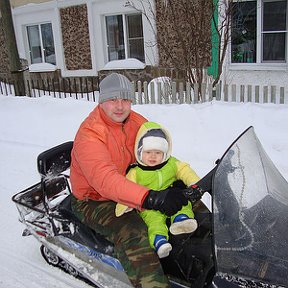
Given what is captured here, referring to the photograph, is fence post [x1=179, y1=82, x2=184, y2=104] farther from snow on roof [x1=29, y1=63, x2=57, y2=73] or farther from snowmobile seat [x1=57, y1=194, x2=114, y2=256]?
snow on roof [x1=29, y1=63, x2=57, y2=73]

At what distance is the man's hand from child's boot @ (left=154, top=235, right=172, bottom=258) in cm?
23

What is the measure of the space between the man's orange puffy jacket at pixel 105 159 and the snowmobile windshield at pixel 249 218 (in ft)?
1.62

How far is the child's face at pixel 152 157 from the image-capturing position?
98.7 inches

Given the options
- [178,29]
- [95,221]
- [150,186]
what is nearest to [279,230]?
[150,186]

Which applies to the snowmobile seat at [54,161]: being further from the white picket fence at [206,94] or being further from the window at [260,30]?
the window at [260,30]

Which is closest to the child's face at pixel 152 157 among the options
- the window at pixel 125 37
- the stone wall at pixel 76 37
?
the window at pixel 125 37

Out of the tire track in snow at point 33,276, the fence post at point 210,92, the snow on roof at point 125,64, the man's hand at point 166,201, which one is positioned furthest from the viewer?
the snow on roof at point 125,64

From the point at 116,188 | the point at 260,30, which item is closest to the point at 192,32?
the point at 260,30

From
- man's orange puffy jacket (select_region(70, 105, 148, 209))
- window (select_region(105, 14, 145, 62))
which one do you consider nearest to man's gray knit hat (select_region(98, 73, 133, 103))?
man's orange puffy jacket (select_region(70, 105, 148, 209))

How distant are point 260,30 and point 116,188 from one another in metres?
8.46

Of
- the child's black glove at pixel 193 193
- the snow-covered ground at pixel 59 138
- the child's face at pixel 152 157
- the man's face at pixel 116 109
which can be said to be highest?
the man's face at pixel 116 109

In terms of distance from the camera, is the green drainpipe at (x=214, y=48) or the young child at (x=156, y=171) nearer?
the young child at (x=156, y=171)

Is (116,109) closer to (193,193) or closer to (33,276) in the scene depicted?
(193,193)

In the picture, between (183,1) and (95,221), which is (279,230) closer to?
(95,221)
